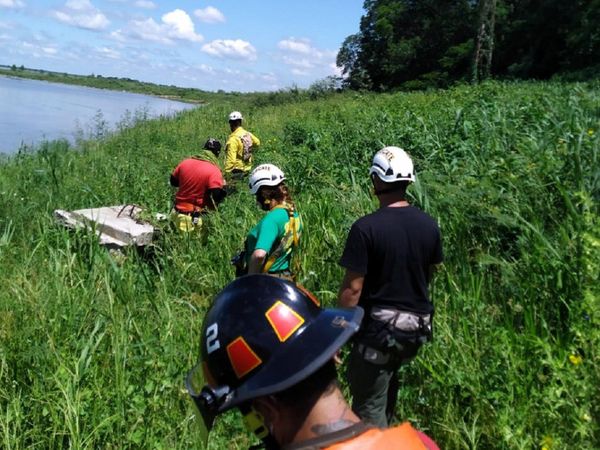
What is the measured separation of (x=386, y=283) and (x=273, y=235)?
4.26ft

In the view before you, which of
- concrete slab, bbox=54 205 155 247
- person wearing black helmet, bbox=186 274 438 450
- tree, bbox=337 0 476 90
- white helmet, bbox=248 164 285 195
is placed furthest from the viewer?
tree, bbox=337 0 476 90

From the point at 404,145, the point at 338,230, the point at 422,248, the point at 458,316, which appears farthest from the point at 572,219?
the point at 404,145

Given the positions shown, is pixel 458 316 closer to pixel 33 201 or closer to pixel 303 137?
pixel 33 201

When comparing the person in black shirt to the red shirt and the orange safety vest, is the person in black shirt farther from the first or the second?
the red shirt

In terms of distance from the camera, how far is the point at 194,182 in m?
7.04

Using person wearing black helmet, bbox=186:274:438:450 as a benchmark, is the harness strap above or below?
below

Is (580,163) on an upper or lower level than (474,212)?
upper

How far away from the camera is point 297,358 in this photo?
1.30 meters

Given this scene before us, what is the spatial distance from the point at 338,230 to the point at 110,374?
2.70 meters

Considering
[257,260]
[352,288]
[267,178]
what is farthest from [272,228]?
[352,288]

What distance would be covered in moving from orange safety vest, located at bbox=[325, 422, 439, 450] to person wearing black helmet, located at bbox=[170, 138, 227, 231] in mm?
5919

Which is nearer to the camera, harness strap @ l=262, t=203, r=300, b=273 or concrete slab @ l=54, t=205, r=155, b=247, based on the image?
harness strap @ l=262, t=203, r=300, b=273

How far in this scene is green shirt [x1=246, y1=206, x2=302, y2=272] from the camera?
14.0ft

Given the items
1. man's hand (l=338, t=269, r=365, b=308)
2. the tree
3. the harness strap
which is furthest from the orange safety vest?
the tree
